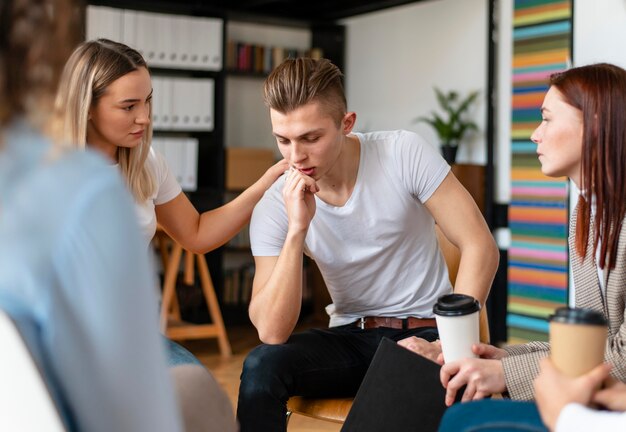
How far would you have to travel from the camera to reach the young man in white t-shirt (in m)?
2.10

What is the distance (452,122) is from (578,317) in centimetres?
442

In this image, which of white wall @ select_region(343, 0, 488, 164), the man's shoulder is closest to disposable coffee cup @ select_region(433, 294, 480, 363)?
the man's shoulder

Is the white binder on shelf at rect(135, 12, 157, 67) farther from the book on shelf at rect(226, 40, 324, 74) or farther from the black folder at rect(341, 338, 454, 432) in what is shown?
the black folder at rect(341, 338, 454, 432)

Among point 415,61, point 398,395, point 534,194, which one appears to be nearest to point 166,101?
point 415,61

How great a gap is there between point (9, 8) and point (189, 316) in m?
5.16

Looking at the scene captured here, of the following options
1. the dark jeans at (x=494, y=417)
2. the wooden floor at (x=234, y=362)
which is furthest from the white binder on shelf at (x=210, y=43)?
the dark jeans at (x=494, y=417)

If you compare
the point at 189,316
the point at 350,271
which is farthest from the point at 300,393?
the point at 189,316

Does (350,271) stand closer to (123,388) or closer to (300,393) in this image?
(300,393)

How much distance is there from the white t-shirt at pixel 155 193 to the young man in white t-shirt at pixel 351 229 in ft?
0.87

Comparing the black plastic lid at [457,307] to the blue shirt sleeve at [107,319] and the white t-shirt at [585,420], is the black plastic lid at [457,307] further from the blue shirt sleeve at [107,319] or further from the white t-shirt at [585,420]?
the blue shirt sleeve at [107,319]

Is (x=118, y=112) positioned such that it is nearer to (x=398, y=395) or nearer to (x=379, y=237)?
(x=379, y=237)

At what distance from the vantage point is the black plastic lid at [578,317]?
46.4 inches

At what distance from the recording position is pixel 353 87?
21.7 ft

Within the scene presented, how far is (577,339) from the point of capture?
3.93 feet
